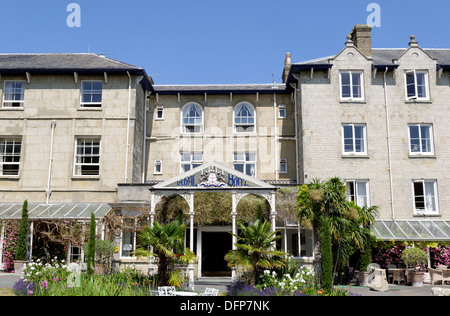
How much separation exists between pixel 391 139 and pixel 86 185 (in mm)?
17571

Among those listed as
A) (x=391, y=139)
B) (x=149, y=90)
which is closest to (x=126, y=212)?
(x=149, y=90)

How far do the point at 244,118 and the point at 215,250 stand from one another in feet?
28.8

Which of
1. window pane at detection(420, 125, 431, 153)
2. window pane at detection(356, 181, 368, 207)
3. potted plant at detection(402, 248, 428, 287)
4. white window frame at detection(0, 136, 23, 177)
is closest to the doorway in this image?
window pane at detection(356, 181, 368, 207)

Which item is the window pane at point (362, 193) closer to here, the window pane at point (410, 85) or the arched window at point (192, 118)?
the window pane at point (410, 85)

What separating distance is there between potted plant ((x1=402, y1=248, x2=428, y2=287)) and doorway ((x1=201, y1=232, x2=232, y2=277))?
9.39m

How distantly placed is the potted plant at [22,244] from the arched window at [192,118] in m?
10.9

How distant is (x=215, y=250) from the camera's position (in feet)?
82.5

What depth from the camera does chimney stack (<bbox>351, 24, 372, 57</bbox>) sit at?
2683cm

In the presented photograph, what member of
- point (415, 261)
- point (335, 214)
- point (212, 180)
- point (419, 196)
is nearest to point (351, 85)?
point (419, 196)

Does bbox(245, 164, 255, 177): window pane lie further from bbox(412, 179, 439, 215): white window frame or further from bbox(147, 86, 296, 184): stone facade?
bbox(412, 179, 439, 215): white window frame

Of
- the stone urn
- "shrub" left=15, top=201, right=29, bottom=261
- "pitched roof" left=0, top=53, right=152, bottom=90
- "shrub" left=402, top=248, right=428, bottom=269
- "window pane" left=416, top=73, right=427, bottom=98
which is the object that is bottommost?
the stone urn

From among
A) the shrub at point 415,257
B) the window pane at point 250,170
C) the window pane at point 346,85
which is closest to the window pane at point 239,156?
the window pane at point 250,170

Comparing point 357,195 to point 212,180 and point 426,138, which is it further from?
point 212,180
